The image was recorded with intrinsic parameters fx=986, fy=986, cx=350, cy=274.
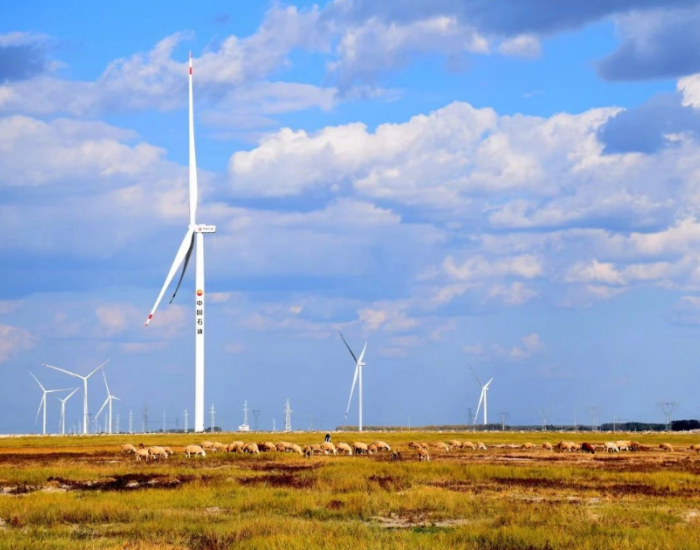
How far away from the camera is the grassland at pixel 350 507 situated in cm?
2830

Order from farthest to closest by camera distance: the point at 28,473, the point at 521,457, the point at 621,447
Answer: the point at 621,447 → the point at 521,457 → the point at 28,473

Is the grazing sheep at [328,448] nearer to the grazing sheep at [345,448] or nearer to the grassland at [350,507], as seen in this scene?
the grazing sheep at [345,448]

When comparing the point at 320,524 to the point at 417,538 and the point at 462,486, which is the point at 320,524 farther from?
the point at 462,486

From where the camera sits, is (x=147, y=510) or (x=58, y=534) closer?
(x=58, y=534)

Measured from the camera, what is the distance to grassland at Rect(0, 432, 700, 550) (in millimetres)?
28298

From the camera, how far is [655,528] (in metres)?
30.4

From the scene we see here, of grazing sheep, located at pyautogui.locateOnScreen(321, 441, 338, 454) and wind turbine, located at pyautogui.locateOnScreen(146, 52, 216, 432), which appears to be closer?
grazing sheep, located at pyautogui.locateOnScreen(321, 441, 338, 454)

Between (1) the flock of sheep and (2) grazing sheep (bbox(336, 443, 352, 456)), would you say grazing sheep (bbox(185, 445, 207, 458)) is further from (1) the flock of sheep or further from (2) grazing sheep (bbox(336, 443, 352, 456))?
(2) grazing sheep (bbox(336, 443, 352, 456))

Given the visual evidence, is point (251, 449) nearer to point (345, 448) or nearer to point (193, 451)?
point (193, 451)

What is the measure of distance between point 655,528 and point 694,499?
10598 millimetres

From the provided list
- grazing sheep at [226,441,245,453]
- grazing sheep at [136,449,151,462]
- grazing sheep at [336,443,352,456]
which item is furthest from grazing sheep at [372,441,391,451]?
grazing sheep at [136,449,151,462]

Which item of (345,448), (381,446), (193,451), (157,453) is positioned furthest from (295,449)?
(157,453)

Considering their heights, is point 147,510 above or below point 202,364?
below

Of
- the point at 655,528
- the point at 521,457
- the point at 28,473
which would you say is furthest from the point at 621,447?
the point at 655,528
